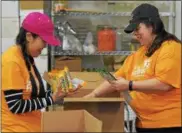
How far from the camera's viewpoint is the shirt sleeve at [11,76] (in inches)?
78.7

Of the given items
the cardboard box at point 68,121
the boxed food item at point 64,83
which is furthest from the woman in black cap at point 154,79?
the cardboard box at point 68,121

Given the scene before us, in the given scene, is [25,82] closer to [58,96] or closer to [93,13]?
[58,96]

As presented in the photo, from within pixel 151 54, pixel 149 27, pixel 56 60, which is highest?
pixel 149 27

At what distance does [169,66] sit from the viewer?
2.08 metres

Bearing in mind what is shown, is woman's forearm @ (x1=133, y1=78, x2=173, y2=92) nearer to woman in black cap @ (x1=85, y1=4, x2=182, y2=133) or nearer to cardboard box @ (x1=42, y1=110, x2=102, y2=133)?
woman in black cap @ (x1=85, y1=4, x2=182, y2=133)

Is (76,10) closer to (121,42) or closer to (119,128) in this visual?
(121,42)

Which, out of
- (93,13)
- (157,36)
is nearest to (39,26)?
(157,36)

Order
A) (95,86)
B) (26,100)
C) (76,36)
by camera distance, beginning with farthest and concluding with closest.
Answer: (76,36) → (95,86) → (26,100)

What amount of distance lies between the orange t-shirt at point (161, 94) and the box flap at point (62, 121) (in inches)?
24.9

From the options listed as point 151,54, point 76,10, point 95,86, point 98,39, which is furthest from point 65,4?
point 151,54

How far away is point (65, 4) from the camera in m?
4.52

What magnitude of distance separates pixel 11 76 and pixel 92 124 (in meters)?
0.66

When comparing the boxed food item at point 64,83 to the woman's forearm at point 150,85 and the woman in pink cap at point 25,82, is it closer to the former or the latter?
the woman in pink cap at point 25,82

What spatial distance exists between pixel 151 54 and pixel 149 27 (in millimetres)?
157
